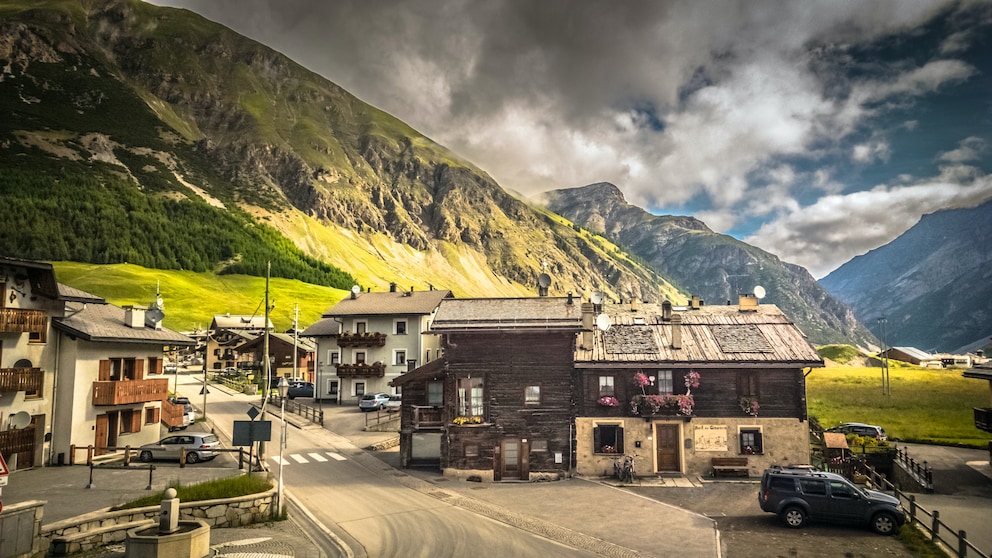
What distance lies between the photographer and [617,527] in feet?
84.0

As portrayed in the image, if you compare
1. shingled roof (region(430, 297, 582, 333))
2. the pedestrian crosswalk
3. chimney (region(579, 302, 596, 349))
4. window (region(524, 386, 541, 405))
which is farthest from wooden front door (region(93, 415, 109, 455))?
chimney (region(579, 302, 596, 349))

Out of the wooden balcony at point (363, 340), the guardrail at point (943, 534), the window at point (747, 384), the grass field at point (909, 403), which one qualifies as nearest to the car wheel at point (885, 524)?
the guardrail at point (943, 534)

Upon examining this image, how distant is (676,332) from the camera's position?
128 feet

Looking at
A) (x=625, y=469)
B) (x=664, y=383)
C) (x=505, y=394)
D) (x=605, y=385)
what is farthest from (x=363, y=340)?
(x=625, y=469)

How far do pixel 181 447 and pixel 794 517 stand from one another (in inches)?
1271

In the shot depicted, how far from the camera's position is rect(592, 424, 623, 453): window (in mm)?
36000

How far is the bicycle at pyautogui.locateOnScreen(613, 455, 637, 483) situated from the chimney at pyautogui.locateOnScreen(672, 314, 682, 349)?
7.41 metres

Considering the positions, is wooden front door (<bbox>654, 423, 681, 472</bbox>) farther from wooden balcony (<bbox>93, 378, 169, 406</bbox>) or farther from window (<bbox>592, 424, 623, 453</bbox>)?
wooden balcony (<bbox>93, 378, 169, 406</bbox>)

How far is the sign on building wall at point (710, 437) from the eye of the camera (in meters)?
35.8

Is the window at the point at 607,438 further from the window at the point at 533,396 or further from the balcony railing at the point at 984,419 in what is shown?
the balcony railing at the point at 984,419

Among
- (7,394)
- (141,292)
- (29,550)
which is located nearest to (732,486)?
(29,550)

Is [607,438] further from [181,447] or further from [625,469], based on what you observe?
[181,447]

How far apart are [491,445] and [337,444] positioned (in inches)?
615

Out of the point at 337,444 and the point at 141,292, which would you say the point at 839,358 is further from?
the point at 141,292
